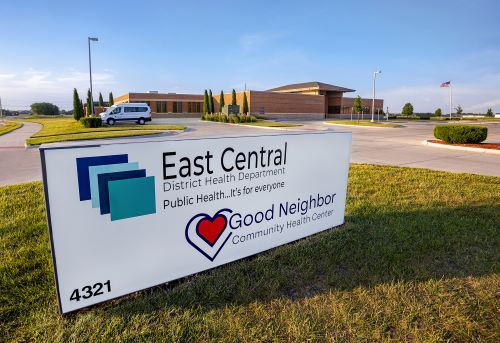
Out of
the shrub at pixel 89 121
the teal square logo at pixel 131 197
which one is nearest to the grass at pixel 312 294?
the teal square logo at pixel 131 197

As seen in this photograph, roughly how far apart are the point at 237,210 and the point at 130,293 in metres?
1.28

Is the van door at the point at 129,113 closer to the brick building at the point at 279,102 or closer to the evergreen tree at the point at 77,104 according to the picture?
the evergreen tree at the point at 77,104

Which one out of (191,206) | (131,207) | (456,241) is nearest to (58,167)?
(131,207)

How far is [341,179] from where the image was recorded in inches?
173

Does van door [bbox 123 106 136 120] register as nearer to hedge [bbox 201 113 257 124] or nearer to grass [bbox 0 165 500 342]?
hedge [bbox 201 113 257 124]

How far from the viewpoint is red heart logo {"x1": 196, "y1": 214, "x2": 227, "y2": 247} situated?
3.16m

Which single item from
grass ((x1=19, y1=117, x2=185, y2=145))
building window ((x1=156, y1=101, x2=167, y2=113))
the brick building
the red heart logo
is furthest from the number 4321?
building window ((x1=156, y1=101, x2=167, y2=113))

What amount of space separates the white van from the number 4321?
103 ft

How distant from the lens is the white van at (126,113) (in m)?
31.0

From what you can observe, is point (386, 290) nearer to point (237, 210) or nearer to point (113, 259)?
point (237, 210)

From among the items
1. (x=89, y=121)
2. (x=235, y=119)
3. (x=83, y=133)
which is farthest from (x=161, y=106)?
(x=83, y=133)

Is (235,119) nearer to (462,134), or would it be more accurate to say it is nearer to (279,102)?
(279,102)

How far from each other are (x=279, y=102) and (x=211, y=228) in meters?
50.4

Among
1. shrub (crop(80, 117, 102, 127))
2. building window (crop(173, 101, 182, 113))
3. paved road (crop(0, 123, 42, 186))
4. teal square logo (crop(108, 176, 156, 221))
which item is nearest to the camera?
teal square logo (crop(108, 176, 156, 221))
